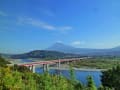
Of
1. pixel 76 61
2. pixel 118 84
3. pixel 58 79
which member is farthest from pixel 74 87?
pixel 76 61

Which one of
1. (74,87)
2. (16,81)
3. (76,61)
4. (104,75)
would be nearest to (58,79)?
(74,87)

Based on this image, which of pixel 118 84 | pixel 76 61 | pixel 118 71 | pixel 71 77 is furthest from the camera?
pixel 76 61

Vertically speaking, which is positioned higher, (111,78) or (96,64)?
(96,64)

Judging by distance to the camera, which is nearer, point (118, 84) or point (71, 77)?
point (71, 77)

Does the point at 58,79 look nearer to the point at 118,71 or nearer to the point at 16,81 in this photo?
the point at 16,81

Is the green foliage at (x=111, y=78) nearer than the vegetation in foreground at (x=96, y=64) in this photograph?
Yes

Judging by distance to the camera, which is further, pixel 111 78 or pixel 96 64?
pixel 96 64

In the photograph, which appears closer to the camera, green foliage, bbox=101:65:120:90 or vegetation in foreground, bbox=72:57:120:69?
green foliage, bbox=101:65:120:90

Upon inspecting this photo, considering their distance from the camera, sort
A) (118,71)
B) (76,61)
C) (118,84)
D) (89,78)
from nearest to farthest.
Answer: (89,78) → (118,84) → (118,71) → (76,61)

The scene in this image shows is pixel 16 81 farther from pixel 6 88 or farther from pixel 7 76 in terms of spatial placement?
pixel 6 88
